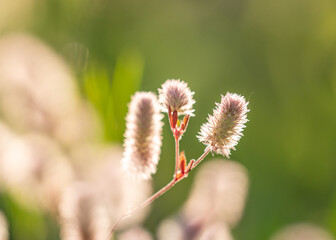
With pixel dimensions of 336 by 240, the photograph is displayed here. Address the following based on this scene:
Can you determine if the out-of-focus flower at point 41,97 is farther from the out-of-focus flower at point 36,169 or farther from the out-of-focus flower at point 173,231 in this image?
the out-of-focus flower at point 173,231

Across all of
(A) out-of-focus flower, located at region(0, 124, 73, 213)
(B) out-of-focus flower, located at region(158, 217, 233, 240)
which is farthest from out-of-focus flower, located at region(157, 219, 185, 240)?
(A) out-of-focus flower, located at region(0, 124, 73, 213)

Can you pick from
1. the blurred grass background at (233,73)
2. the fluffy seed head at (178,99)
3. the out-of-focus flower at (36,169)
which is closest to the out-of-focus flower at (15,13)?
the blurred grass background at (233,73)

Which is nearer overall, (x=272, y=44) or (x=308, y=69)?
(x=308, y=69)

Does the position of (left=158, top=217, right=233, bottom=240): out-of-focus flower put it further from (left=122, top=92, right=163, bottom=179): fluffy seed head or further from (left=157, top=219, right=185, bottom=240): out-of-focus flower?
(left=122, top=92, right=163, bottom=179): fluffy seed head

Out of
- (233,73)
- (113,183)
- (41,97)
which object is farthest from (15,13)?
(113,183)

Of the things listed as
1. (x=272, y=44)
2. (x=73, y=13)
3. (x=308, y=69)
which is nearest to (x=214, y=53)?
(x=272, y=44)

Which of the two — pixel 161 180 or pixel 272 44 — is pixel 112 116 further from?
pixel 272 44
